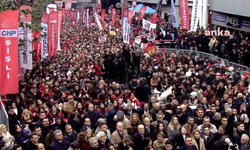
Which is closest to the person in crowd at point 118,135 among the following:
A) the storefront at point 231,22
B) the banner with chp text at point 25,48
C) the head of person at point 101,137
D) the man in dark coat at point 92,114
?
the head of person at point 101,137

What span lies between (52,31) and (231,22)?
17011 mm

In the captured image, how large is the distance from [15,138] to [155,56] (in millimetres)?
15180

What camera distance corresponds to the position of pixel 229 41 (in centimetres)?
2278

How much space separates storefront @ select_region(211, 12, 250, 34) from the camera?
30.4 metres

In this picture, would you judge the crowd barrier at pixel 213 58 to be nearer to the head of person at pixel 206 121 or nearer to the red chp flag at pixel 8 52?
the head of person at pixel 206 121

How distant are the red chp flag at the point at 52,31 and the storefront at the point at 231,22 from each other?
50.6 feet

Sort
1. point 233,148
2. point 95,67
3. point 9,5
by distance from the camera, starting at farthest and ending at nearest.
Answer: point 95,67
point 9,5
point 233,148

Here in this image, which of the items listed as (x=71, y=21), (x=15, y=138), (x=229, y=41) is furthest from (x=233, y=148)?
(x=71, y=21)

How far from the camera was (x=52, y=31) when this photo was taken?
20.6m

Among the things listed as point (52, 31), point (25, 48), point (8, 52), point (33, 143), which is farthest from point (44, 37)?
point (33, 143)

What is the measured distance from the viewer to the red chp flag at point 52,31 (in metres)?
20.6

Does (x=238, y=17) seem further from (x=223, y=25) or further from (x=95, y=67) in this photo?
(x=95, y=67)

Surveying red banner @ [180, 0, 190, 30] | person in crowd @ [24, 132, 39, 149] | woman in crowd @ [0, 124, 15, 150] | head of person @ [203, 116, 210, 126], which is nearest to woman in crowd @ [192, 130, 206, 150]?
head of person @ [203, 116, 210, 126]

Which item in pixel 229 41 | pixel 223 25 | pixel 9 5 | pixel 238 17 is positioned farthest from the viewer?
pixel 223 25
